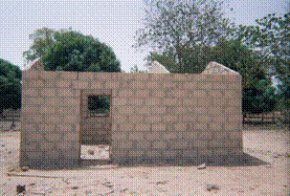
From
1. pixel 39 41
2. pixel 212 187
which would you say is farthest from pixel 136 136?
pixel 39 41

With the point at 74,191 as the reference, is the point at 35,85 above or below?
above

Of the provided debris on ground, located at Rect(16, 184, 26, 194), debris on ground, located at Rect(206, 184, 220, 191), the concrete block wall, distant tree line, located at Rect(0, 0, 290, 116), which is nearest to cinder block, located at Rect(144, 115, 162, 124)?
the concrete block wall

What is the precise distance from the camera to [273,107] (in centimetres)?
2012

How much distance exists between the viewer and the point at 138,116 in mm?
7000

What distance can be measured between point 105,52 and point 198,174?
1618cm

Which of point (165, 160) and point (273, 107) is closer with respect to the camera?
point (165, 160)

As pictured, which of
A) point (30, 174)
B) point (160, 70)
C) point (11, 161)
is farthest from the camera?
point (160, 70)

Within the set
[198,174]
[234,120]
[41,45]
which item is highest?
[41,45]

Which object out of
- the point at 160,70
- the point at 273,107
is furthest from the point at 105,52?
the point at 273,107

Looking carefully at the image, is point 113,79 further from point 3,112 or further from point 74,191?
point 3,112

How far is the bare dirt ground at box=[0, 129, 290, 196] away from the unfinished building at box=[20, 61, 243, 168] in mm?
516

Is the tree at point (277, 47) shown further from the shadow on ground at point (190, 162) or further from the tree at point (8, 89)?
the tree at point (8, 89)

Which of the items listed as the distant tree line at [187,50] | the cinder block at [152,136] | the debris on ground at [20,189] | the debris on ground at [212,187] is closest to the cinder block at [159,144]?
the cinder block at [152,136]

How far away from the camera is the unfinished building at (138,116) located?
6.65 metres
